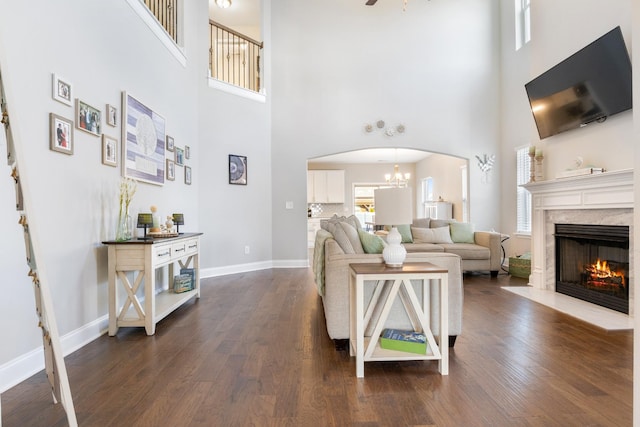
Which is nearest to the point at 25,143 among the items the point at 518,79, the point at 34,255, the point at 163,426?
the point at 34,255

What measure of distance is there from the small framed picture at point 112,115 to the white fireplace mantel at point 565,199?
4727 millimetres

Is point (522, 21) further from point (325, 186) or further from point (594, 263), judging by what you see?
point (325, 186)

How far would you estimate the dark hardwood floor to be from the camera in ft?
5.75

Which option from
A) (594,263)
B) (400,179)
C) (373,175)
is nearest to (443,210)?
(400,179)

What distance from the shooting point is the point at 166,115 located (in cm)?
445

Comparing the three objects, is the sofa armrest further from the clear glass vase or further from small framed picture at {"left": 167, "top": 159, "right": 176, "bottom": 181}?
the clear glass vase

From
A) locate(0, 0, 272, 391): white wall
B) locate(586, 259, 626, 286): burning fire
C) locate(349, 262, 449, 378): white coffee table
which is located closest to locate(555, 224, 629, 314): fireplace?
locate(586, 259, 626, 286): burning fire

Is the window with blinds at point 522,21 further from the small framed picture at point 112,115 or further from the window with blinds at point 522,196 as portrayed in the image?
the small framed picture at point 112,115

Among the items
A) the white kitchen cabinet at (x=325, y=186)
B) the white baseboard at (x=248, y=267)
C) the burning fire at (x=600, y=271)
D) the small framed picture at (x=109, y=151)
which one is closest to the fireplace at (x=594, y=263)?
the burning fire at (x=600, y=271)

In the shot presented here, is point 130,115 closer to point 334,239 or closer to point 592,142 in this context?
point 334,239

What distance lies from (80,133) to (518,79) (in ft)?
21.9

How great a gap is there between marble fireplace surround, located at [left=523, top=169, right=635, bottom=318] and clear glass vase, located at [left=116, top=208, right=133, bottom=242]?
4711 mm

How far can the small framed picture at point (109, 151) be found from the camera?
10.2 feet

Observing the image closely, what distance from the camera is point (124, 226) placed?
11.3 feet
